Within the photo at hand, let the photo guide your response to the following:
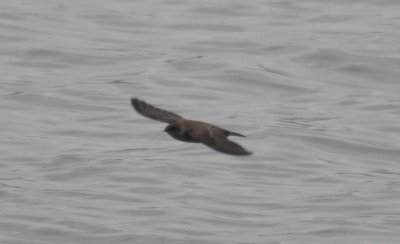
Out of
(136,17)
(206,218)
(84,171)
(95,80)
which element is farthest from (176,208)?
(136,17)

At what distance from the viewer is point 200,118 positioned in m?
17.0

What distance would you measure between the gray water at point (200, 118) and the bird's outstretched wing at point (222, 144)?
3215 mm

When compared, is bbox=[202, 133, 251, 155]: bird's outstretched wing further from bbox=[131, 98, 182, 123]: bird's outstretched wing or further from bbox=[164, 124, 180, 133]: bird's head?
bbox=[131, 98, 182, 123]: bird's outstretched wing

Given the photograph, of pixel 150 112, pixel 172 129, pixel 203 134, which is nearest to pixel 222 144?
pixel 203 134

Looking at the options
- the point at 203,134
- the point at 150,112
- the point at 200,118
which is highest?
the point at 203,134

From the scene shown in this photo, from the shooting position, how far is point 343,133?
1692cm

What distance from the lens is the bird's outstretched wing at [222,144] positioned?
979 cm

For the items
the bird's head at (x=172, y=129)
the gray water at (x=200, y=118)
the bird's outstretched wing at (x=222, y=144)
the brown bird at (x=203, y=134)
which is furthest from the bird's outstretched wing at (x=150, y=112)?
the gray water at (x=200, y=118)

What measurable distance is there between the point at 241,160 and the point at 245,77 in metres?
2.44

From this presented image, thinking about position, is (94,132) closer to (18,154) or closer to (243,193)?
(18,154)

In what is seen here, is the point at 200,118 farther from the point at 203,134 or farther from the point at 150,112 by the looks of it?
the point at 203,134

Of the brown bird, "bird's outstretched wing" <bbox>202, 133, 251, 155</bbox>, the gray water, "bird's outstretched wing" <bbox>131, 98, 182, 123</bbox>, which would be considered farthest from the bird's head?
the gray water

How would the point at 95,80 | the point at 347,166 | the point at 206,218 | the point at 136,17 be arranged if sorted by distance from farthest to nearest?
the point at 136,17 → the point at 95,80 → the point at 347,166 → the point at 206,218

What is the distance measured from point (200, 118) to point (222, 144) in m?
7.03
